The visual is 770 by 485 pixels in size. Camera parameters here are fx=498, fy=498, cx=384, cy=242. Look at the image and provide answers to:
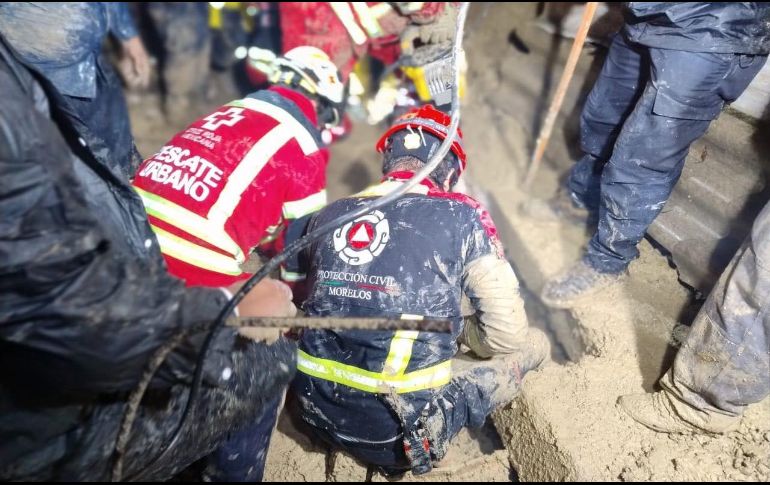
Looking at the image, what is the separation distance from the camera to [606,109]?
2.87 meters

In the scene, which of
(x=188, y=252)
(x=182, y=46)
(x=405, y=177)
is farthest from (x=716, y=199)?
(x=182, y=46)

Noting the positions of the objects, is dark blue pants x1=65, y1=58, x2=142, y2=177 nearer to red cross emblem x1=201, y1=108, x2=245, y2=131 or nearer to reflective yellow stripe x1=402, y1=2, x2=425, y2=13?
red cross emblem x1=201, y1=108, x2=245, y2=131

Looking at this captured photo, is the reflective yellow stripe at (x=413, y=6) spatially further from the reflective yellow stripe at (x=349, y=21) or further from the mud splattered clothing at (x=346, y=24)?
the reflective yellow stripe at (x=349, y=21)

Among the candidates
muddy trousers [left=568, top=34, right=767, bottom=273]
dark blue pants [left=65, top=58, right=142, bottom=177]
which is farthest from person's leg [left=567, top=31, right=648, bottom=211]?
dark blue pants [left=65, top=58, right=142, bottom=177]

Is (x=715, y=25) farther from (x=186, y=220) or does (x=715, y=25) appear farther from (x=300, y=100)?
(x=186, y=220)

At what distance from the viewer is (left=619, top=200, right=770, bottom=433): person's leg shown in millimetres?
1884

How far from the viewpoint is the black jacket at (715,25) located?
2.14 meters

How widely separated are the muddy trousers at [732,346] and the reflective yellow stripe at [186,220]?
2.15 meters

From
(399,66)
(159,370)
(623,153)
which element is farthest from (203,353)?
(399,66)

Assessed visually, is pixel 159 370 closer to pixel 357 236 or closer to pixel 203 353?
pixel 203 353

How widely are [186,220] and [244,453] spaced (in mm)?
1081

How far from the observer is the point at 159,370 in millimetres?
1535

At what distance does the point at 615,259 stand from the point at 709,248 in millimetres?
455

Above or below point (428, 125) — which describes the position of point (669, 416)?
below
